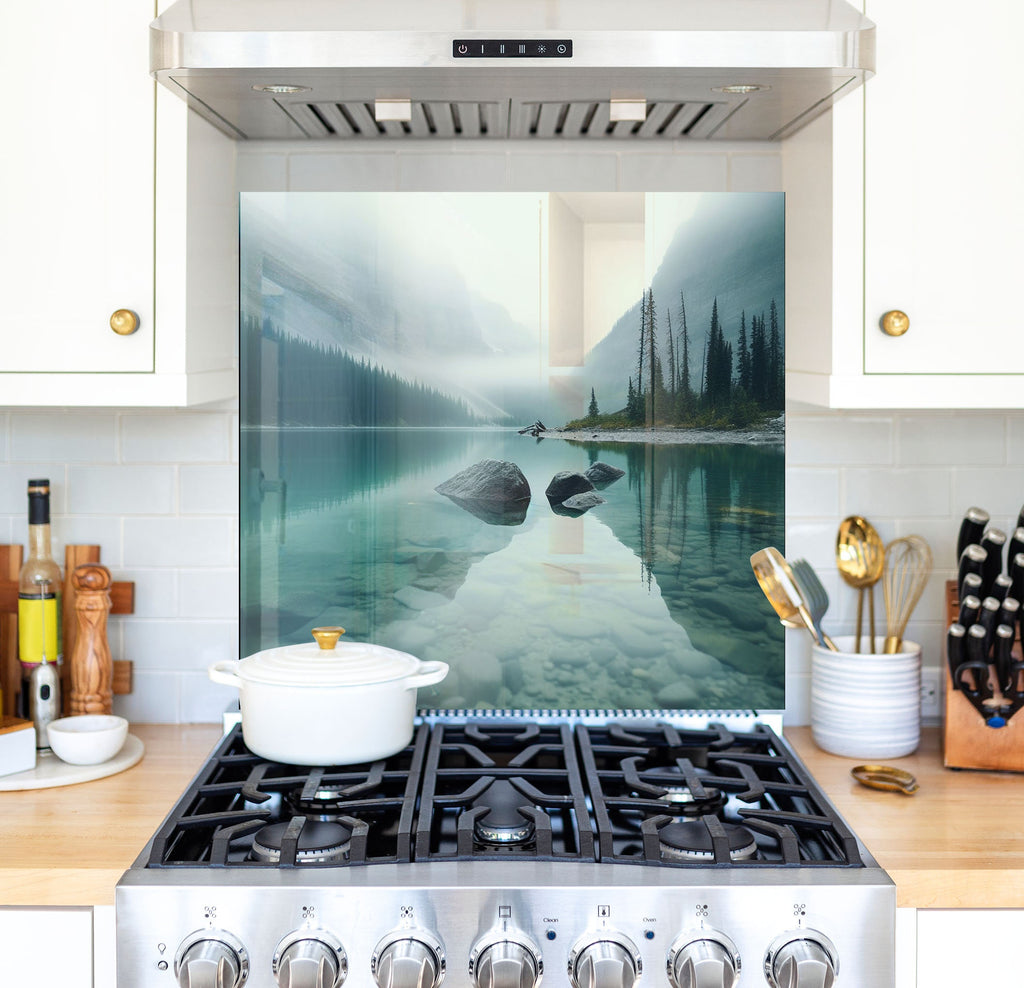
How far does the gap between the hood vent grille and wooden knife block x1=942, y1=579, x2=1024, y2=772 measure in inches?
41.6

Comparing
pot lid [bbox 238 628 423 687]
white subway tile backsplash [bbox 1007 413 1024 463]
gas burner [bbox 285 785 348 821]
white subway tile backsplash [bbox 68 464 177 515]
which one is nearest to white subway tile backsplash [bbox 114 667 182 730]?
white subway tile backsplash [bbox 68 464 177 515]

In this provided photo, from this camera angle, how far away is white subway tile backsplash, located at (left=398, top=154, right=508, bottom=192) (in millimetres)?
2117

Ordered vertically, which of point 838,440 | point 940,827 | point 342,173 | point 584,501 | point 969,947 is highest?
point 342,173

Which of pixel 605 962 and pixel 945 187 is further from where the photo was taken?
pixel 945 187

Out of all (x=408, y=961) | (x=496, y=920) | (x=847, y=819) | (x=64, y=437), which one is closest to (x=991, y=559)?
(x=847, y=819)

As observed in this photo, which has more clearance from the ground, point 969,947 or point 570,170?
point 570,170

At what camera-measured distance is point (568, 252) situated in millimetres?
2121

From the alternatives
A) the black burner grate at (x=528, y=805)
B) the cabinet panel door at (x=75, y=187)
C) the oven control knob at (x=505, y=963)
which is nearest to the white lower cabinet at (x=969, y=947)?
the black burner grate at (x=528, y=805)

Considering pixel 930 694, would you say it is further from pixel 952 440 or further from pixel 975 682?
pixel 952 440

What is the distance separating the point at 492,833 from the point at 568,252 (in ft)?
3.59

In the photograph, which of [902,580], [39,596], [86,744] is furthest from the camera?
[902,580]

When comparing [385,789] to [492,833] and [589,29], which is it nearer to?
[492,833]

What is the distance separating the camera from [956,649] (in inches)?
74.4

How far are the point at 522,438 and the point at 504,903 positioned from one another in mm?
966
